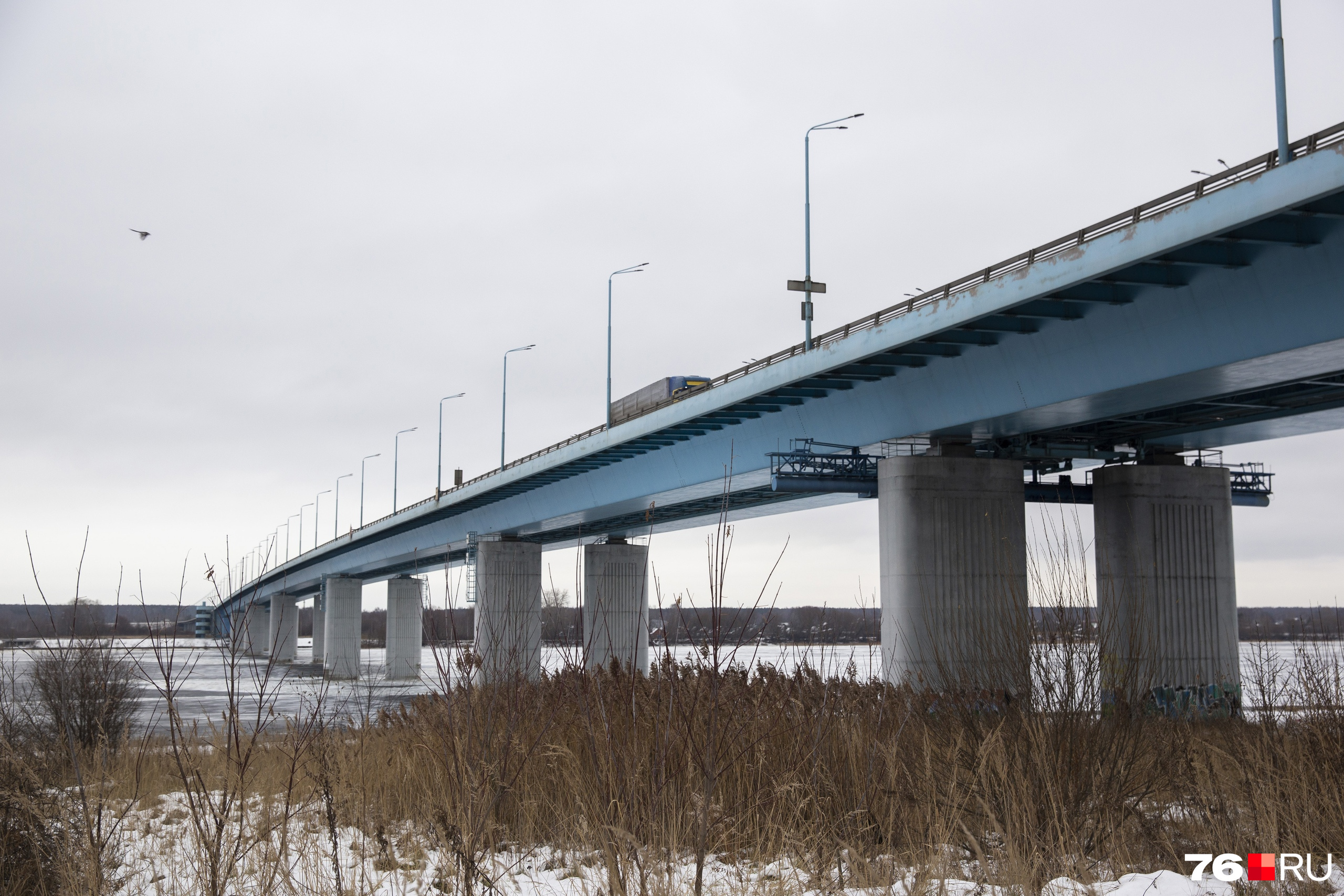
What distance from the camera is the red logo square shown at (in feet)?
23.7

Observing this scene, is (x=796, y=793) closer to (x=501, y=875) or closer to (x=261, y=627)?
(x=501, y=875)

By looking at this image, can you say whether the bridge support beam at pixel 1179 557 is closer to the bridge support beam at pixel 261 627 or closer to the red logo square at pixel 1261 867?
the red logo square at pixel 1261 867

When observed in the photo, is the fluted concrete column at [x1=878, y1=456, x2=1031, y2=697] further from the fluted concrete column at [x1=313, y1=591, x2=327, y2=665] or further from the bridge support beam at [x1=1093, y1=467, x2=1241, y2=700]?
the fluted concrete column at [x1=313, y1=591, x2=327, y2=665]

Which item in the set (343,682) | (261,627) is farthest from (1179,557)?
(261,627)

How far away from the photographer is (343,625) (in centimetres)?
9088

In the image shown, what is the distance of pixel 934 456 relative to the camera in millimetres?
26422

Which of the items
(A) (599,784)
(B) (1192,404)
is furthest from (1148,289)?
(A) (599,784)

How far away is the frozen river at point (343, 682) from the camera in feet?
32.0

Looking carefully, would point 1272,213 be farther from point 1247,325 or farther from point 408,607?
point 408,607

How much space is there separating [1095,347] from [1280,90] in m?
5.70

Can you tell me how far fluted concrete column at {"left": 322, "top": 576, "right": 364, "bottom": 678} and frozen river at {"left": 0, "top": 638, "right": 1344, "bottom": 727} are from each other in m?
1.81

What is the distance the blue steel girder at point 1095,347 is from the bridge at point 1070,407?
0.13ft

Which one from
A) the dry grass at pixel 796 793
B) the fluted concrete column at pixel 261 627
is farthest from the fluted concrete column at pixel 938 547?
the fluted concrete column at pixel 261 627
